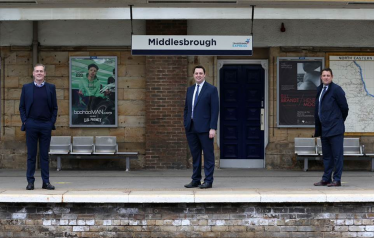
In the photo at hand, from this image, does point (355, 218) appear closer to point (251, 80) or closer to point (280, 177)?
point (280, 177)

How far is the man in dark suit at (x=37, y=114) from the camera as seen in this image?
29.8 feet

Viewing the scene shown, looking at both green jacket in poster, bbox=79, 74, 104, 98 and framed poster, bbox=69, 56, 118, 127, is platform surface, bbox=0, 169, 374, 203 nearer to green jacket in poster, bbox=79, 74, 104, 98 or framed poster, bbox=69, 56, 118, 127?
framed poster, bbox=69, 56, 118, 127

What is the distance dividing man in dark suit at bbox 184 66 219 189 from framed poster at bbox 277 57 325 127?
4202 millimetres

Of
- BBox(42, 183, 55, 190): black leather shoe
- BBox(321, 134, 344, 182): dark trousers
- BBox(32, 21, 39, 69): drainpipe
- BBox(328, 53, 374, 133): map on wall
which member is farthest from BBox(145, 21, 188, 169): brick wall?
BBox(42, 183, 55, 190): black leather shoe

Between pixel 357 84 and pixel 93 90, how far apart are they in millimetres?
5626

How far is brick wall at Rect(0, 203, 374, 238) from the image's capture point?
332 inches

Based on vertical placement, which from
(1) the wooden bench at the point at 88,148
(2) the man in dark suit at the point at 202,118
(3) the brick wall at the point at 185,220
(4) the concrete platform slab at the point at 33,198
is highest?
(2) the man in dark suit at the point at 202,118

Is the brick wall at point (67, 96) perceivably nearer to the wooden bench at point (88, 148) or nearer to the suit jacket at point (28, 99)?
the wooden bench at point (88, 148)

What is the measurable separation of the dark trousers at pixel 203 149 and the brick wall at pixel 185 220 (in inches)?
41.3

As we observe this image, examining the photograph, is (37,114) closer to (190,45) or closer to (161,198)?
(161,198)

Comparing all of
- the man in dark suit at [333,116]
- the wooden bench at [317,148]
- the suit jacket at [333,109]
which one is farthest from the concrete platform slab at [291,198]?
the wooden bench at [317,148]

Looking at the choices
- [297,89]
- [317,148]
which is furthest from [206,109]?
[317,148]

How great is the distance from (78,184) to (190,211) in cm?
245

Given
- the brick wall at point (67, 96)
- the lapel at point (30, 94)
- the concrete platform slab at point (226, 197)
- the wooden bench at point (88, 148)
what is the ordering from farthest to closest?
the brick wall at point (67, 96), the wooden bench at point (88, 148), the lapel at point (30, 94), the concrete platform slab at point (226, 197)
